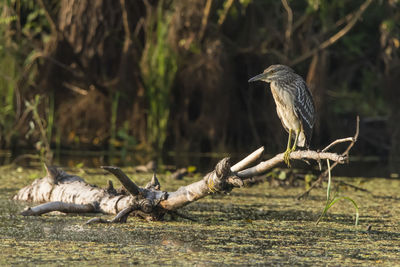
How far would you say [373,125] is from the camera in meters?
10.3

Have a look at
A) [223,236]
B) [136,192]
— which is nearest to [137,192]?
[136,192]

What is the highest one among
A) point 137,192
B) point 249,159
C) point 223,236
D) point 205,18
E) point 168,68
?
point 205,18

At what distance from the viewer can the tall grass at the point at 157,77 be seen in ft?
29.6

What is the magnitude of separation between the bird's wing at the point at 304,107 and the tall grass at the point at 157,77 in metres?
4.36

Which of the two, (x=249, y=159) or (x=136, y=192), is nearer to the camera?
(x=249, y=159)

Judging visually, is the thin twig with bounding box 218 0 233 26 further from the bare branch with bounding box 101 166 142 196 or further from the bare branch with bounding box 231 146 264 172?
the bare branch with bounding box 231 146 264 172

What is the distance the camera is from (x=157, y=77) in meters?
9.16

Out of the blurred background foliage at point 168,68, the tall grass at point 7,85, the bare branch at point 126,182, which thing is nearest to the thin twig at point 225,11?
the blurred background foliage at point 168,68

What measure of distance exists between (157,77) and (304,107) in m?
4.64

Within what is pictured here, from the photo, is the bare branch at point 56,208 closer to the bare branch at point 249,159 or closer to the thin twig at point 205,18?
the bare branch at point 249,159

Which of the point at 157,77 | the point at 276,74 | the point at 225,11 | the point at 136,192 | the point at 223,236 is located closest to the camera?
the point at 223,236

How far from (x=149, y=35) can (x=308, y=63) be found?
7.10ft

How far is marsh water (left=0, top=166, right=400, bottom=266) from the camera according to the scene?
127 inches

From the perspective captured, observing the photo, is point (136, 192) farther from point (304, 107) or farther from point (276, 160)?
point (304, 107)
